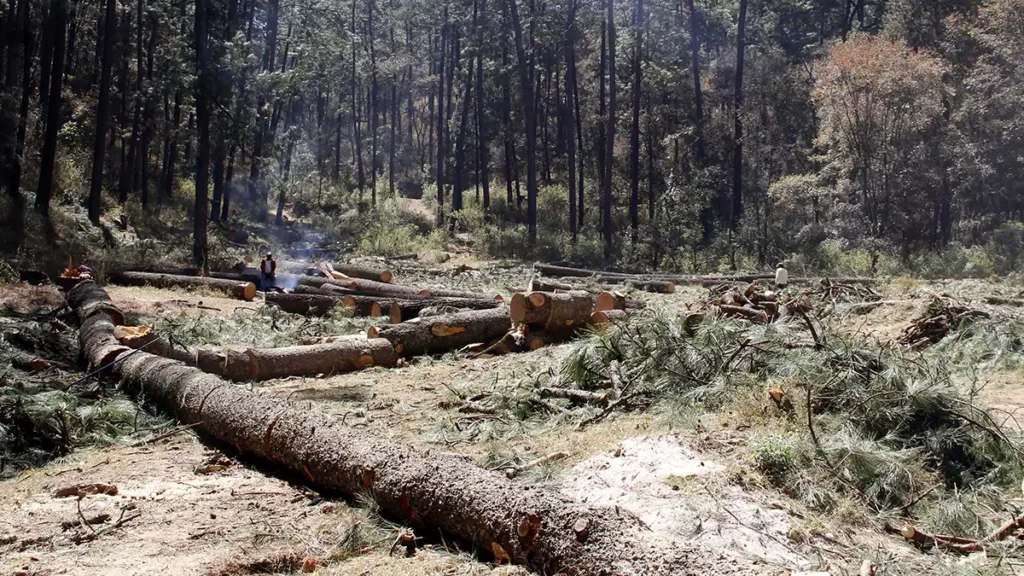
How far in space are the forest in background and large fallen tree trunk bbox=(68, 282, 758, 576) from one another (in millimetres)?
15522

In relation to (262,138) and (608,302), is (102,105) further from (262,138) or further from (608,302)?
(608,302)

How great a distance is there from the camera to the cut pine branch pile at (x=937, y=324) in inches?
391

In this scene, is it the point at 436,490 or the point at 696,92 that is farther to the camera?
the point at 696,92

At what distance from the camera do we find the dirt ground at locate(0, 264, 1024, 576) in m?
4.48

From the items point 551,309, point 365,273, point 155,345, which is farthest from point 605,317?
point 365,273

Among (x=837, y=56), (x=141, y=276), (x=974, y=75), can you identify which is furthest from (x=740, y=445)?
(x=974, y=75)

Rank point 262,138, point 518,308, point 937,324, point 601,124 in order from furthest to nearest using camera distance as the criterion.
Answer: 1. point 601,124
2. point 262,138
3. point 518,308
4. point 937,324

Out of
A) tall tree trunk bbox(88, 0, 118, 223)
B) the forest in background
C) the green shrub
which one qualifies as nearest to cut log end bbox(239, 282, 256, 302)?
the forest in background

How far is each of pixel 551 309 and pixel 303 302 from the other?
5.74 meters

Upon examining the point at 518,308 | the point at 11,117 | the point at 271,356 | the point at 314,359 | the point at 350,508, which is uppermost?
the point at 11,117

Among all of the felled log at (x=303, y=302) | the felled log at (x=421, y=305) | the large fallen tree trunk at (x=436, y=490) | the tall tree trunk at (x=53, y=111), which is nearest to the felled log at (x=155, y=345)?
the large fallen tree trunk at (x=436, y=490)

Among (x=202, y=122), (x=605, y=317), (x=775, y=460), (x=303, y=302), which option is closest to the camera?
(x=775, y=460)

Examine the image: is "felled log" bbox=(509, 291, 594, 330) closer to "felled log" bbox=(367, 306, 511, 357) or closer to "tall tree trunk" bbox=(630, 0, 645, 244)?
"felled log" bbox=(367, 306, 511, 357)

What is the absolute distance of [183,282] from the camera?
60.7 feet
